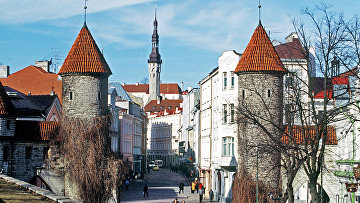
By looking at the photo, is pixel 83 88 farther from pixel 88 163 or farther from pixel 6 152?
pixel 6 152

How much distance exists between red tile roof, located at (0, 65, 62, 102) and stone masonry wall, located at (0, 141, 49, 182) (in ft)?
94.7

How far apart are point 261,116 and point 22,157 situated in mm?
16332

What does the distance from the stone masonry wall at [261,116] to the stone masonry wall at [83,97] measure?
10.1m

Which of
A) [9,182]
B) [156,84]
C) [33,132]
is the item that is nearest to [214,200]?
[33,132]

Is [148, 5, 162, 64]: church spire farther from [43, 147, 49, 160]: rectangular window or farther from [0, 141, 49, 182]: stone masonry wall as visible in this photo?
[0, 141, 49, 182]: stone masonry wall

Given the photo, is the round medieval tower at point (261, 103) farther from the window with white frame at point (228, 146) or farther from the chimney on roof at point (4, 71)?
the chimney on roof at point (4, 71)

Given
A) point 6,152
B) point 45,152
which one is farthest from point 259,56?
point 6,152

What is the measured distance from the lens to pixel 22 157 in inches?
1844

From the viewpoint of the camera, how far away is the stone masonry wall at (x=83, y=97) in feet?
161

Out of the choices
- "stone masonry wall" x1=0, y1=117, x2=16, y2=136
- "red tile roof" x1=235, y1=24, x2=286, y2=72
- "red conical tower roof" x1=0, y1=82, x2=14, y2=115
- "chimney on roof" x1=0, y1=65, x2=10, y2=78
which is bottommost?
"stone masonry wall" x1=0, y1=117, x2=16, y2=136

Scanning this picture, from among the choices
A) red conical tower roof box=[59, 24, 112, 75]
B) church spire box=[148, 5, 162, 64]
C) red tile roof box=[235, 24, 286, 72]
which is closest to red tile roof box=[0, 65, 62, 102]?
red conical tower roof box=[59, 24, 112, 75]

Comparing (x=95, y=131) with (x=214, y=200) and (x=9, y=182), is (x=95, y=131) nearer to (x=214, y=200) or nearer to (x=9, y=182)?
(x=214, y=200)

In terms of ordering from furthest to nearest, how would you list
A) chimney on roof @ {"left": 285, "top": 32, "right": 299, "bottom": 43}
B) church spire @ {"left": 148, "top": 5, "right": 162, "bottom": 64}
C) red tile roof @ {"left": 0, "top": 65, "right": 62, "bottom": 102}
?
1. church spire @ {"left": 148, "top": 5, "right": 162, "bottom": 64}
2. red tile roof @ {"left": 0, "top": 65, "right": 62, "bottom": 102}
3. chimney on roof @ {"left": 285, "top": 32, "right": 299, "bottom": 43}

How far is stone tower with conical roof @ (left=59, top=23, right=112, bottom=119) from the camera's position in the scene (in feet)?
161
